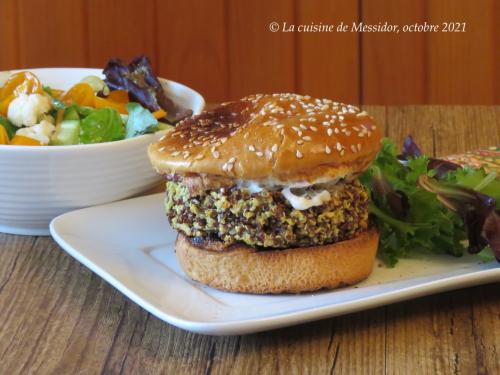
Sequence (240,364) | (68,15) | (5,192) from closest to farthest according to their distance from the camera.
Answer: (240,364) < (5,192) < (68,15)

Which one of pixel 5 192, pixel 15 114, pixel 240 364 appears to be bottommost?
pixel 240 364

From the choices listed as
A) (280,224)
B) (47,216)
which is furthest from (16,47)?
(280,224)

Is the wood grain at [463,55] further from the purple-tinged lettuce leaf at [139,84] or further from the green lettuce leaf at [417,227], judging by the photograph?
the green lettuce leaf at [417,227]

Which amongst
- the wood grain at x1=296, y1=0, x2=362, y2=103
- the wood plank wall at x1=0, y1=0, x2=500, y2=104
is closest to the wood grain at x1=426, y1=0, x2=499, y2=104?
the wood plank wall at x1=0, y1=0, x2=500, y2=104

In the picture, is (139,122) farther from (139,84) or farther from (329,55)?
(329,55)

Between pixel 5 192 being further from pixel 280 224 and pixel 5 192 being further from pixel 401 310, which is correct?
pixel 401 310

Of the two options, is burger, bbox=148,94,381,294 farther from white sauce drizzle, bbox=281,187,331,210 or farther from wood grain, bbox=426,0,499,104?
wood grain, bbox=426,0,499,104
